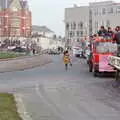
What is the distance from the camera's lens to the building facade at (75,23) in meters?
166

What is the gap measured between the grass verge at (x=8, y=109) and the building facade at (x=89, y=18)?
123 meters

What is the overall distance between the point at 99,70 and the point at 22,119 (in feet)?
60.3

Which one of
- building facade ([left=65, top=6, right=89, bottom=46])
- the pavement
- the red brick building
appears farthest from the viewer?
building facade ([left=65, top=6, right=89, bottom=46])

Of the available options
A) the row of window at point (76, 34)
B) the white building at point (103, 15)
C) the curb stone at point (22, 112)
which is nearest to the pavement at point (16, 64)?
the curb stone at point (22, 112)

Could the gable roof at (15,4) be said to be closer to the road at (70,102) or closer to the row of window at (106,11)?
the row of window at (106,11)

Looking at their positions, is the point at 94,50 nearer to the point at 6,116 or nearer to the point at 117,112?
the point at 117,112

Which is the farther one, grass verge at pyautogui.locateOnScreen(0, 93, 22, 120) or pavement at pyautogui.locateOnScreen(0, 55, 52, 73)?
pavement at pyautogui.locateOnScreen(0, 55, 52, 73)

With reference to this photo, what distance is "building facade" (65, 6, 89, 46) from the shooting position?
166000 millimetres

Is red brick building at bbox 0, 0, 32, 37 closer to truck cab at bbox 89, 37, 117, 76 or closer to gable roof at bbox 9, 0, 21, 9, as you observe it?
gable roof at bbox 9, 0, 21, 9

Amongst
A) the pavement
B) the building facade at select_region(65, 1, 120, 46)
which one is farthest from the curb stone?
the building facade at select_region(65, 1, 120, 46)

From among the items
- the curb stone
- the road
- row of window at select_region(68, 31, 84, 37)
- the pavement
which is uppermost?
row of window at select_region(68, 31, 84, 37)

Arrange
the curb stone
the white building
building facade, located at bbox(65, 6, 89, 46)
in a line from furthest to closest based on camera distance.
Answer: building facade, located at bbox(65, 6, 89, 46) → the white building → the curb stone

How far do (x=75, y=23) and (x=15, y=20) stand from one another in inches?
815

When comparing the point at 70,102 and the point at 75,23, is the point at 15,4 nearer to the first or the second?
the point at 75,23
